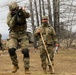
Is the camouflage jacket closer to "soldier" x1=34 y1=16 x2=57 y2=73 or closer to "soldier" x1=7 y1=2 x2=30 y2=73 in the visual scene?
"soldier" x1=7 y1=2 x2=30 y2=73

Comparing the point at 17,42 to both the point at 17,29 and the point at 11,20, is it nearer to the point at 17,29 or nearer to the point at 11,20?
the point at 17,29

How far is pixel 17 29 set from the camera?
42.2 feet

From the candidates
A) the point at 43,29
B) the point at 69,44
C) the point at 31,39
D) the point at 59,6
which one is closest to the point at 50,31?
the point at 43,29

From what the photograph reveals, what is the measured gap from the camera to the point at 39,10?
145 ft

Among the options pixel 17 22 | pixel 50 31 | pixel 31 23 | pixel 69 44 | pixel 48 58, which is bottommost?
pixel 69 44

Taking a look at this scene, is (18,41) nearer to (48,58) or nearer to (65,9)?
(48,58)

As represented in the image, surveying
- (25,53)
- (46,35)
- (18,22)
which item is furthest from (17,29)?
(46,35)

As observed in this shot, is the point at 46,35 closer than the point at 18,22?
No

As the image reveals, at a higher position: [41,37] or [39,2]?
[41,37]

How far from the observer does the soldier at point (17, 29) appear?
12.6m

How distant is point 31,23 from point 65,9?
4025mm

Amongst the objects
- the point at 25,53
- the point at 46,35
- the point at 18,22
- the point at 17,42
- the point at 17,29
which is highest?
the point at 18,22

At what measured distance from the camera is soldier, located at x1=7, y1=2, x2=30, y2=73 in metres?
12.6

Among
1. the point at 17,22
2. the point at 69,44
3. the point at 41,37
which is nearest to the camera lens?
the point at 17,22
